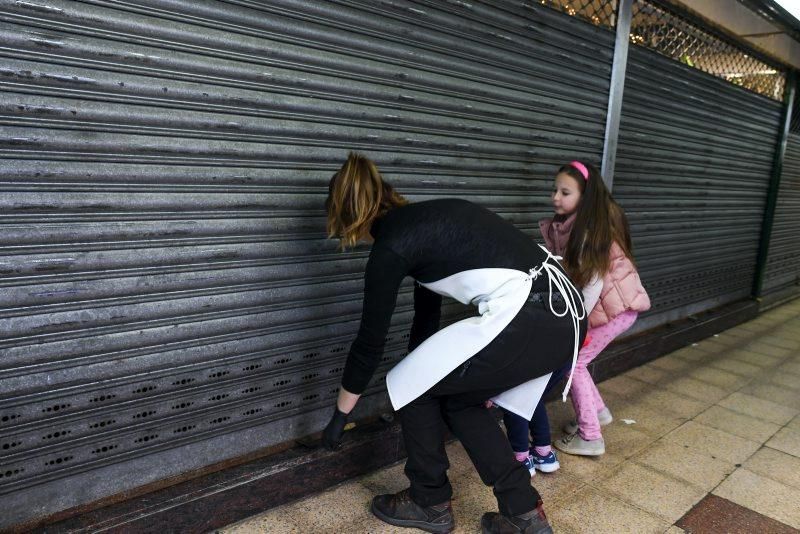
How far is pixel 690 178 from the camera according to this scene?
6328 millimetres

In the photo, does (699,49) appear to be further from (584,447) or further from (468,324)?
(468,324)

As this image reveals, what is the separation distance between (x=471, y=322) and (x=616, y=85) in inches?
130

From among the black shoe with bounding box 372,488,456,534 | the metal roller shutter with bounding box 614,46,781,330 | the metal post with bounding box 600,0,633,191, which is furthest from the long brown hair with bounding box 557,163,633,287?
the metal roller shutter with bounding box 614,46,781,330

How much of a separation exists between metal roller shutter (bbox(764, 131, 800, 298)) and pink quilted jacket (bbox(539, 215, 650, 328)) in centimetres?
567

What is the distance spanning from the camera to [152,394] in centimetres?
276

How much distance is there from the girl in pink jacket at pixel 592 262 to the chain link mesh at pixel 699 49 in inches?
95.3

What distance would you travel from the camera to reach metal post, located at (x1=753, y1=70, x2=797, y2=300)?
25.6ft

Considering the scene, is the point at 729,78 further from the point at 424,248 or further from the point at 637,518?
the point at 424,248

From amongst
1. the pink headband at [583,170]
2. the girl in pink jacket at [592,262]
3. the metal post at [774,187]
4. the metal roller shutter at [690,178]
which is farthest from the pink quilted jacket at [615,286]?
the metal post at [774,187]

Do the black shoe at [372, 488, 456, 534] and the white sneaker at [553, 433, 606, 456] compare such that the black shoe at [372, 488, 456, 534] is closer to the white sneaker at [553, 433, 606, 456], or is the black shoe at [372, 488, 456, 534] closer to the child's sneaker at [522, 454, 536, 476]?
the child's sneaker at [522, 454, 536, 476]

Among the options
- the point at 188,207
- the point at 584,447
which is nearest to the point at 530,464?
the point at 584,447

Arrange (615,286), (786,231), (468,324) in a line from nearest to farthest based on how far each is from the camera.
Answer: (468,324) → (615,286) → (786,231)

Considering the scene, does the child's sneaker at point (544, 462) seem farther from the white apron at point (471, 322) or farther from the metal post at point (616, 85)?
the metal post at point (616, 85)

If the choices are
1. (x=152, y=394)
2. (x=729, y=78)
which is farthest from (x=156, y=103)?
(x=729, y=78)
